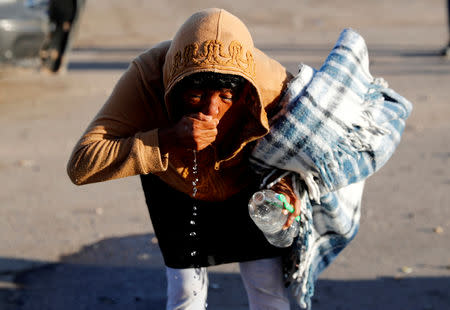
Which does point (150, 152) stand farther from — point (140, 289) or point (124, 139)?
point (140, 289)

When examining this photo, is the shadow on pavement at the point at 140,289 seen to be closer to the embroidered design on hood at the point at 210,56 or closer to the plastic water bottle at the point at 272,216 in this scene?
the plastic water bottle at the point at 272,216

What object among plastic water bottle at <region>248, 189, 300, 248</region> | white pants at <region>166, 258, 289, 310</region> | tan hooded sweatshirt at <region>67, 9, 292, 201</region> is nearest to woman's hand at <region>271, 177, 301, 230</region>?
plastic water bottle at <region>248, 189, 300, 248</region>

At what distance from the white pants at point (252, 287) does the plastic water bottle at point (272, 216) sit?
13 cm

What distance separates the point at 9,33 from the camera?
6859mm

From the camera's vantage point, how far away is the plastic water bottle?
7.43 ft

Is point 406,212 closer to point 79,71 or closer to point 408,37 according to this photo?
point 79,71

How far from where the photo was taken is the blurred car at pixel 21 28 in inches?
270

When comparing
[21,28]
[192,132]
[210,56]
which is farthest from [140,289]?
[21,28]

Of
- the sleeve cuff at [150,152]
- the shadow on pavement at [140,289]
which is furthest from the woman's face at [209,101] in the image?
the shadow on pavement at [140,289]

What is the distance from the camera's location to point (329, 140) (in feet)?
7.34

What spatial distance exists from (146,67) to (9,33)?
5219 millimetres

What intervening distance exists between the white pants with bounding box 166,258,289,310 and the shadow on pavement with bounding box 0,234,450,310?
0.85 metres

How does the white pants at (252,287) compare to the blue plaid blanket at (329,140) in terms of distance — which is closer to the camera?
the blue plaid blanket at (329,140)

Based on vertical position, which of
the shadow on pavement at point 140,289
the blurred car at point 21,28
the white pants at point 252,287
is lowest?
the blurred car at point 21,28
